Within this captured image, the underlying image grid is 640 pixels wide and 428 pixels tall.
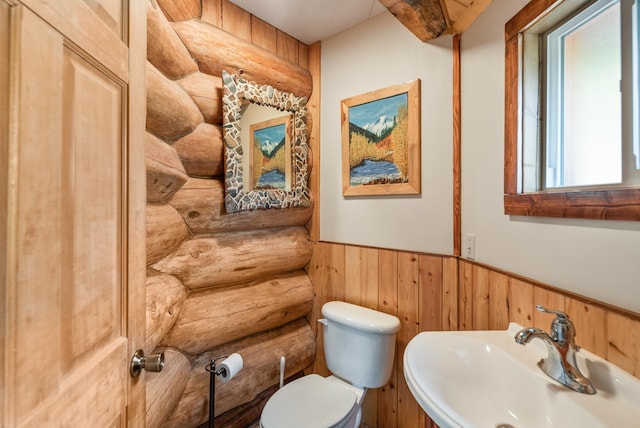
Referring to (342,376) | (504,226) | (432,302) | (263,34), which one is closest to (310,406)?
(342,376)

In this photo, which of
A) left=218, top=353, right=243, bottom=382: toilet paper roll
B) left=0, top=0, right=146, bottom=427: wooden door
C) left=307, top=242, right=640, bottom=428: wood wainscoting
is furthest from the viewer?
left=218, top=353, right=243, bottom=382: toilet paper roll

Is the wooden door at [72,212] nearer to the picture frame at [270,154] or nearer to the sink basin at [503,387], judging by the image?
the sink basin at [503,387]

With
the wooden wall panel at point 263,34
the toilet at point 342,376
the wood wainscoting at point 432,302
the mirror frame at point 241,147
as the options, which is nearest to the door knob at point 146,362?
the toilet at point 342,376

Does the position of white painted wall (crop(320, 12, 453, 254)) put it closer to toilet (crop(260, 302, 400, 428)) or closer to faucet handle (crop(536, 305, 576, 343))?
toilet (crop(260, 302, 400, 428))

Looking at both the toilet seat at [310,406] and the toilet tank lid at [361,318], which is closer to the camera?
the toilet seat at [310,406]

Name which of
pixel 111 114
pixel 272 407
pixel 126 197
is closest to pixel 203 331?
pixel 272 407

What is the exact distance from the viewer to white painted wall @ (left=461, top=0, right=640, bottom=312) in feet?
2.54

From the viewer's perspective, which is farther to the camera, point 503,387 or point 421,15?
point 421,15

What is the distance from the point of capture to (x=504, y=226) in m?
1.19

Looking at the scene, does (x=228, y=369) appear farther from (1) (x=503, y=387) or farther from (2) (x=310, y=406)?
(1) (x=503, y=387)

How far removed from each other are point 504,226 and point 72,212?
1413 mm

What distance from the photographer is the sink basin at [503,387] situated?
0.68 meters

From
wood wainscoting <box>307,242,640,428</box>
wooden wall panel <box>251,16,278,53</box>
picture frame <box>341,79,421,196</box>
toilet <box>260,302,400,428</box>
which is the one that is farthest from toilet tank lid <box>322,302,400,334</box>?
wooden wall panel <box>251,16,278,53</box>

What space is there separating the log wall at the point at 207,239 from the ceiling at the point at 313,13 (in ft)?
0.22
